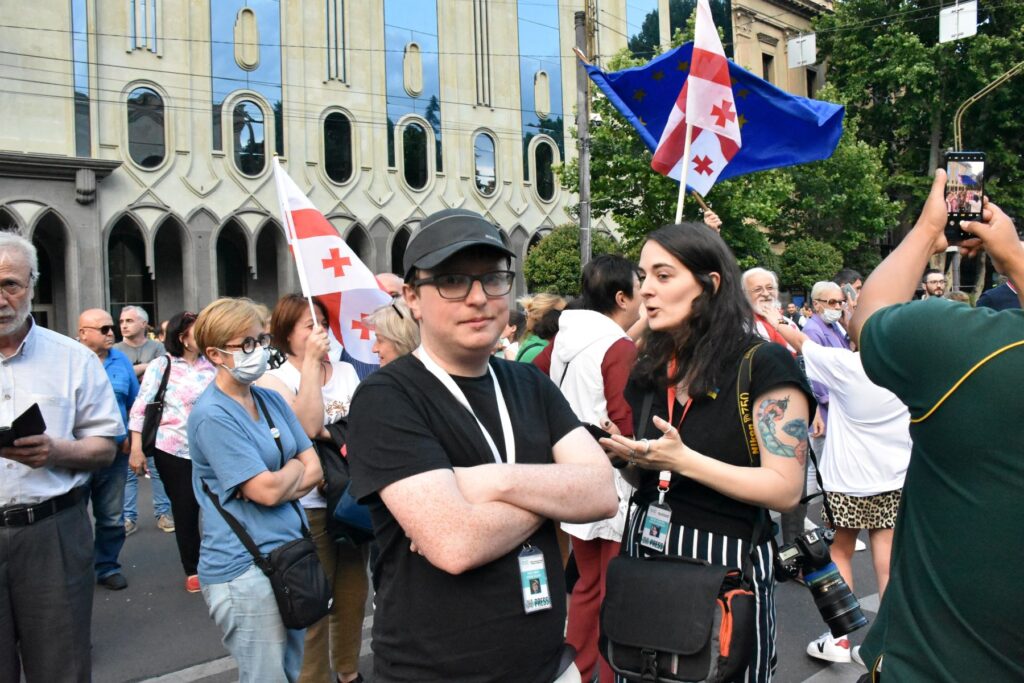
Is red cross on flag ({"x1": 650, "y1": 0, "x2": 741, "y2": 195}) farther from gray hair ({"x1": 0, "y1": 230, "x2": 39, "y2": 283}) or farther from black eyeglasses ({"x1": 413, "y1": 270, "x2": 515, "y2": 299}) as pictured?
gray hair ({"x1": 0, "y1": 230, "x2": 39, "y2": 283})

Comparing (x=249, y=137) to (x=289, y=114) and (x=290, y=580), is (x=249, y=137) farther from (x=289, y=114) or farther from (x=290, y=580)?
(x=290, y=580)

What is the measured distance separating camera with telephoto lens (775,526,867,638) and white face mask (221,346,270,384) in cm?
218

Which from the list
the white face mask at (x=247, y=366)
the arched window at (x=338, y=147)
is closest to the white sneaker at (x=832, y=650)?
the white face mask at (x=247, y=366)

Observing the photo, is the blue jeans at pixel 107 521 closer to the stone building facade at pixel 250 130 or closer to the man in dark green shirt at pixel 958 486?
the man in dark green shirt at pixel 958 486

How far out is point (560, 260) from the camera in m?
25.0

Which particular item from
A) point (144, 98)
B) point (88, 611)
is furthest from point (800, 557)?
point (144, 98)

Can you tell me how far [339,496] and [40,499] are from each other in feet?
4.13

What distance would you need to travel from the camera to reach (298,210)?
4977 mm

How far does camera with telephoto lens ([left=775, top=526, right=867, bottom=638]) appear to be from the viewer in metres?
2.72

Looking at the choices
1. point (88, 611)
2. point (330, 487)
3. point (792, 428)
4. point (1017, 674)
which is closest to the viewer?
point (1017, 674)

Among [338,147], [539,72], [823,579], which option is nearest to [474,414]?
[823,579]

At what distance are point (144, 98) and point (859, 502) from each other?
2266 centimetres

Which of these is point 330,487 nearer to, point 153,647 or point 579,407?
point 579,407

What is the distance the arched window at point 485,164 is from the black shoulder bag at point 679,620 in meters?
26.7
